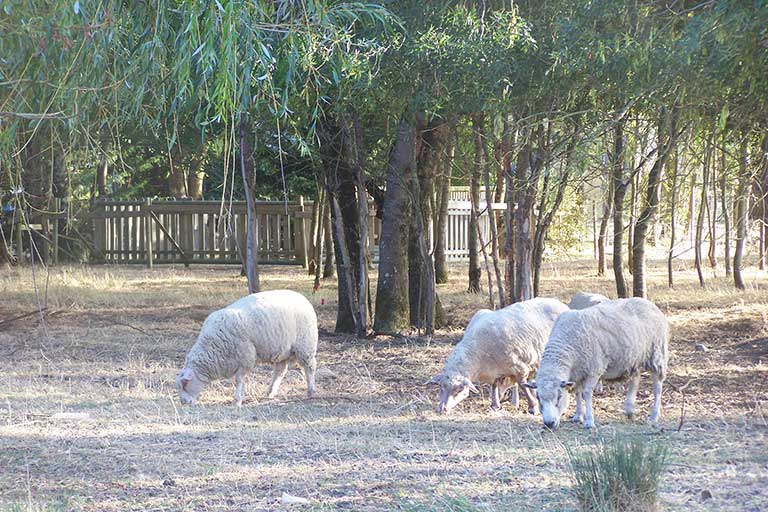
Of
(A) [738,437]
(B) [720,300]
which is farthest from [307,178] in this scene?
(A) [738,437]

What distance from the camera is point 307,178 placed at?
869 inches

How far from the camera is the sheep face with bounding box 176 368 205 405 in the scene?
32.4 ft

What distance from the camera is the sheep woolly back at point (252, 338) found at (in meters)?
10.0

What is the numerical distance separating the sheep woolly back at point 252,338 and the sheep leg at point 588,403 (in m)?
3.19

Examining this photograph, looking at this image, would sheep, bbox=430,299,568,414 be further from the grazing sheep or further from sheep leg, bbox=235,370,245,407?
sheep leg, bbox=235,370,245,407

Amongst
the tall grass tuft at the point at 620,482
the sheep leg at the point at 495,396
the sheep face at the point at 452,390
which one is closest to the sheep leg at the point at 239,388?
the sheep face at the point at 452,390

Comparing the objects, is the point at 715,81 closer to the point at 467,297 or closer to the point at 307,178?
the point at 467,297

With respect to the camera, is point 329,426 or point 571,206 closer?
point 329,426

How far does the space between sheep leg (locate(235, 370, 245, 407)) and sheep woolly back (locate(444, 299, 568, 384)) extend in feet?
7.18

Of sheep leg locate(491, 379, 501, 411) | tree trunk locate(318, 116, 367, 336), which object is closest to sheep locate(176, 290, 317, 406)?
sheep leg locate(491, 379, 501, 411)

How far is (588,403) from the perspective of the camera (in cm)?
842

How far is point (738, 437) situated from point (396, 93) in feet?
19.6

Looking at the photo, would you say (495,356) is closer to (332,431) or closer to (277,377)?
(332,431)

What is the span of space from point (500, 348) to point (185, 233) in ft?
60.0
